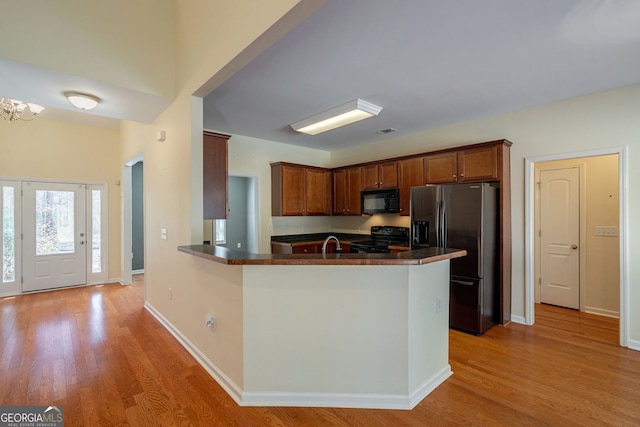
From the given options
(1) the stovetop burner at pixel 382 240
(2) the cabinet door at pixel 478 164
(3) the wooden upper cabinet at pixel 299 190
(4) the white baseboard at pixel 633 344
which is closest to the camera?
(4) the white baseboard at pixel 633 344

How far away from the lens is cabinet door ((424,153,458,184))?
4016 mm

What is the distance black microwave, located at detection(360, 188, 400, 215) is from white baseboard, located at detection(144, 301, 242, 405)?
10.8 feet

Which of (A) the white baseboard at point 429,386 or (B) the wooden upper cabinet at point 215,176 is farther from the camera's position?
(B) the wooden upper cabinet at point 215,176

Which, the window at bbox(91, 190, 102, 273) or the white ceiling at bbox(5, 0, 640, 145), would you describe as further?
the window at bbox(91, 190, 102, 273)

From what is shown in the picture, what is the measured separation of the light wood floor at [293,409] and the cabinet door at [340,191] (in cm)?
289

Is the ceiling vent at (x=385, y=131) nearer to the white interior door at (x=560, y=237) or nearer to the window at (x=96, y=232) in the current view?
the white interior door at (x=560, y=237)

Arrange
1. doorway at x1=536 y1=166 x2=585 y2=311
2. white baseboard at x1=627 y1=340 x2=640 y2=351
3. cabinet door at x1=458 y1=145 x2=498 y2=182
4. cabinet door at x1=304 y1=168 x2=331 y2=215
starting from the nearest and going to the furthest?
white baseboard at x1=627 y1=340 x2=640 y2=351 < cabinet door at x1=458 y1=145 x2=498 y2=182 < doorway at x1=536 y1=166 x2=585 y2=311 < cabinet door at x1=304 y1=168 x2=331 y2=215

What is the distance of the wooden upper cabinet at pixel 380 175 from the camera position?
4797 millimetres

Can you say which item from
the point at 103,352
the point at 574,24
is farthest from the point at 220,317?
the point at 574,24

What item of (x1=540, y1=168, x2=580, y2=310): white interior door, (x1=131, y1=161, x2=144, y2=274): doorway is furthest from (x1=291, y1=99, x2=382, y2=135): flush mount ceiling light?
(x1=131, y1=161, x2=144, y2=274): doorway

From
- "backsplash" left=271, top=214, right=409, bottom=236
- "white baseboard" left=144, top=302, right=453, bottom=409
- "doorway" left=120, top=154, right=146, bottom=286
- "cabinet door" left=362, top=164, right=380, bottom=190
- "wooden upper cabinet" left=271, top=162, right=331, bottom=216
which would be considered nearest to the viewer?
"white baseboard" left=144, top=302, right=453, bottom=409

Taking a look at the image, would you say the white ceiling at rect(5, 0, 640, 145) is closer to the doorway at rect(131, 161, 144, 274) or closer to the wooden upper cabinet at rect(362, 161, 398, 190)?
the wooden upper cabinet at rect(362, 161, 398, 190)

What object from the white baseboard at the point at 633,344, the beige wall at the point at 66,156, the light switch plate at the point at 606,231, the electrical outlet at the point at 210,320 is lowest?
the white baseboard at the point at 633,344
